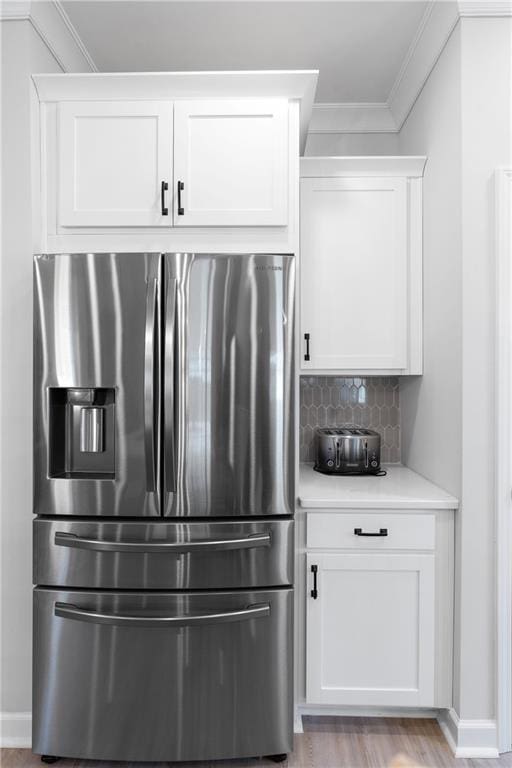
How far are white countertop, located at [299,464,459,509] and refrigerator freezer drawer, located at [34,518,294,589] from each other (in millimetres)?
271

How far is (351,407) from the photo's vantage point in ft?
9.70

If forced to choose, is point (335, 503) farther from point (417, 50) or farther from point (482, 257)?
point (417, 50)

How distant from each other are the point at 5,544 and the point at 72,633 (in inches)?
16.9

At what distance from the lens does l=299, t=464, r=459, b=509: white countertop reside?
2105 millimetres

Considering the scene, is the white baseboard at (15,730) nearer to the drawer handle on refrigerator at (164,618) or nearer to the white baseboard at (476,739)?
the drawer handle on refrigerator at (164,618)

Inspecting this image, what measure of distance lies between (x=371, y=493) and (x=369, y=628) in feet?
1.67

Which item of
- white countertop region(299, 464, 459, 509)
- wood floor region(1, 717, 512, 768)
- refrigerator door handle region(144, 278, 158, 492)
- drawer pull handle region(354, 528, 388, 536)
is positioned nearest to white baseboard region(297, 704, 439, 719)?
wood floor region(1, 717, 512, 768)

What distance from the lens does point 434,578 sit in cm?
211

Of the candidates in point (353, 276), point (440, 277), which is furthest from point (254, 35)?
point (440, 277)

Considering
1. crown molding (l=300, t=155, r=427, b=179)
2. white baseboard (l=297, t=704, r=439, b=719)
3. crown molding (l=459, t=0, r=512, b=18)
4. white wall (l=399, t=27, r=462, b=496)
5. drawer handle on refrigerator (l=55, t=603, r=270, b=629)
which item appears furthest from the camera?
crown molding (l=300, t=155, r=427, b=179)

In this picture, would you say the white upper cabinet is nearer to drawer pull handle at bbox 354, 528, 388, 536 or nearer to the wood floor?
drawer pull handle at bbox 354, 528, 388, 536

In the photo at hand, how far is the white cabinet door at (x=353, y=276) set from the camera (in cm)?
258

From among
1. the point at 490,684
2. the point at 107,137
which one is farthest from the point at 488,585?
the point at 107,137

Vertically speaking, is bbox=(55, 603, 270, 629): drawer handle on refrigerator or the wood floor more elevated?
bbox=(55, 603, 270, 629): drawer handle on refrigerator
